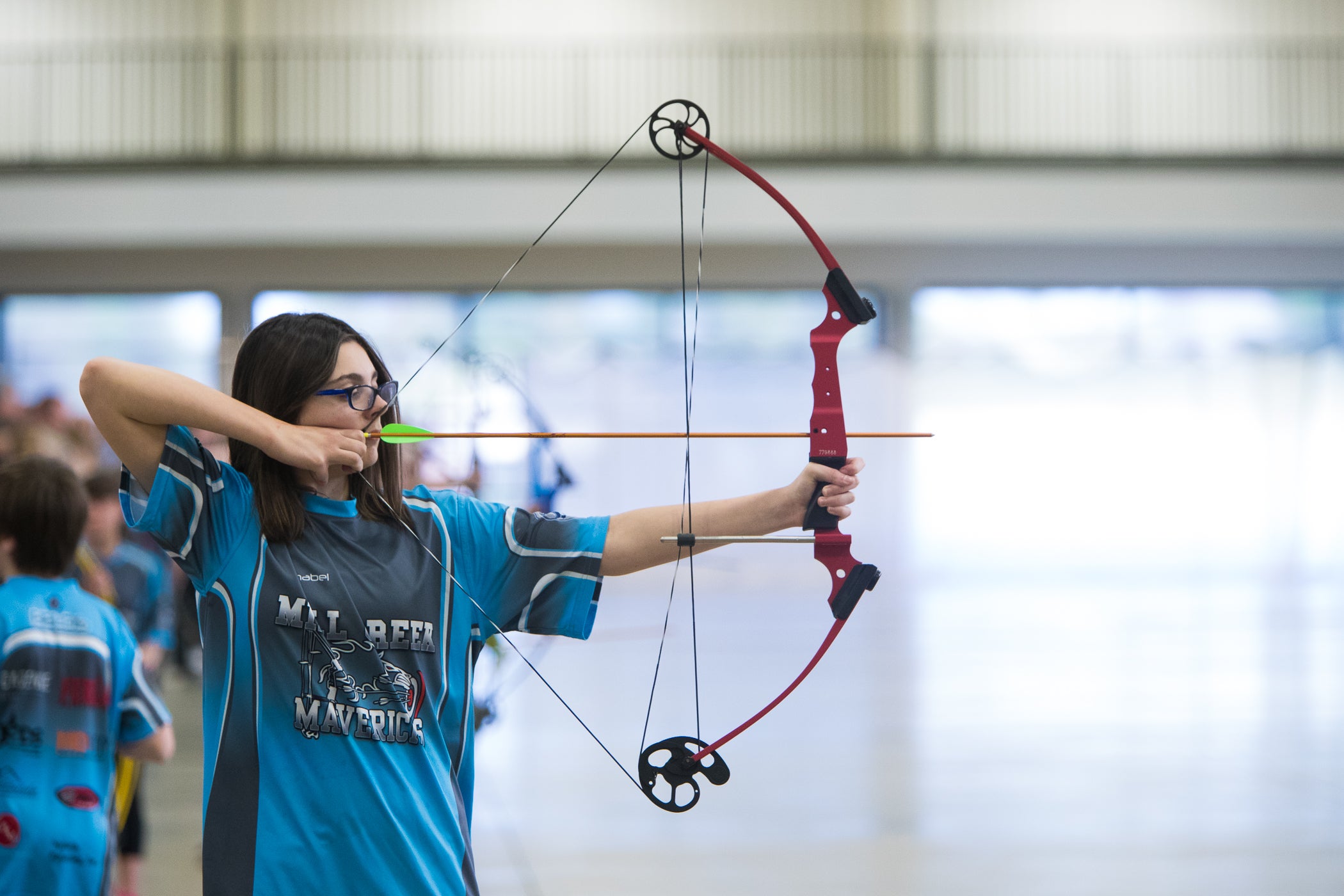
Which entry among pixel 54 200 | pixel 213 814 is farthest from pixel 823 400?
pixel 54 200

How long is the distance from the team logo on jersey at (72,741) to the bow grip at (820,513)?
1.04 m

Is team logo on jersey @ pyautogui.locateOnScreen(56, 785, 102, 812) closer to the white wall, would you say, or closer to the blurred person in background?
the blurred person in background

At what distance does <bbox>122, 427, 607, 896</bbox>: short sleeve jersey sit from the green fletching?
79mm

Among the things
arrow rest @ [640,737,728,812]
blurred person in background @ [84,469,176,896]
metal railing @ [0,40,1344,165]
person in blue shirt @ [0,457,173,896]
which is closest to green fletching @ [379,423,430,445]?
arrow rest @ [640,737,728,812]

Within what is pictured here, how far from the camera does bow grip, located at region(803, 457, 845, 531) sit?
1.06 m

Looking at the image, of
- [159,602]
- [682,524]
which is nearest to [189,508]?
[682,524]

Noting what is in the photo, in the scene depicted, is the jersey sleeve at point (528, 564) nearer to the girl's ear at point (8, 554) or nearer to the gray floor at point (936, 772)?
the girl's ear at point (8, 554)

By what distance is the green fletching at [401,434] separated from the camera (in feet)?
3.32

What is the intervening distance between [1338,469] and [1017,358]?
109 inches

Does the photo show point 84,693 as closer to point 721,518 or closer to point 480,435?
point 480,435

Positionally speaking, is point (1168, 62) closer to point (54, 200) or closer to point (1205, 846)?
point (1205, 846)

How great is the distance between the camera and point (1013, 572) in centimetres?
891

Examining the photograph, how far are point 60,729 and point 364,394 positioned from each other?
0.82 meters

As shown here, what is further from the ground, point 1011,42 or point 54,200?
point 1011,42
